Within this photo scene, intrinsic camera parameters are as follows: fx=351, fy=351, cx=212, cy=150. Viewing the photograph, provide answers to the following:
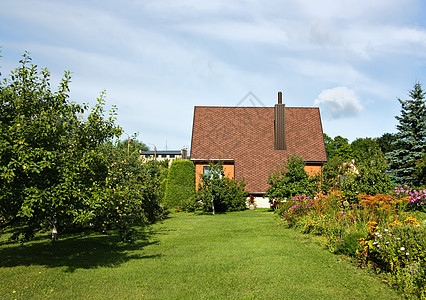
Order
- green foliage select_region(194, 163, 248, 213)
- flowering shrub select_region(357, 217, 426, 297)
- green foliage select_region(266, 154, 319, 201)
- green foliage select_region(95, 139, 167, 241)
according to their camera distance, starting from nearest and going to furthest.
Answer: flowering shrub select_region(357, 217, 426, 297) < green foliage select_region(95, 139, 167, 241) < green foliage select_region(266, 154, 319, 201) < green foliage select_region(194, 163, 248, 213)

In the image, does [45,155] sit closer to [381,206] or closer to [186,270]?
[186,270]

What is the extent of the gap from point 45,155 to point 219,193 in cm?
1492

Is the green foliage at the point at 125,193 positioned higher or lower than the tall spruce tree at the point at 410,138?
lower

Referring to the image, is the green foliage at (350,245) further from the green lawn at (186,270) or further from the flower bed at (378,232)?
the green lawn at (186,270)

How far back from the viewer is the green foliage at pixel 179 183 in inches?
1022

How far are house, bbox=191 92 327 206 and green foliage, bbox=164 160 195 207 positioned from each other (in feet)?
2.52

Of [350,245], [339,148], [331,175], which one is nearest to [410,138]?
[331,175]

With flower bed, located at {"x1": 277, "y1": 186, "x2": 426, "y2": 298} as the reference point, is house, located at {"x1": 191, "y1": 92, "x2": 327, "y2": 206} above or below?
above

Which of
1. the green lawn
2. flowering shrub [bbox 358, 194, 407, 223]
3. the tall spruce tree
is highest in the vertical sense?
the tall spruce tree

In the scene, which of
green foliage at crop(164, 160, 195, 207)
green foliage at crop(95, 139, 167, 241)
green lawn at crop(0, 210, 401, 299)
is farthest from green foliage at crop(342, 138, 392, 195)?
green foliage at crop(164, 160, 195, 207)

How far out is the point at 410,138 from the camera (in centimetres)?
2606

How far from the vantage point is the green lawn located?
23.2ft

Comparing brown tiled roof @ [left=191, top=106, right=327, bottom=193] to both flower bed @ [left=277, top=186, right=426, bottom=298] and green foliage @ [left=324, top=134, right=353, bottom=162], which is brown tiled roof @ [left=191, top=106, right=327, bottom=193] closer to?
flower bed @ [left=277, top=186, right=426, bottom=298]

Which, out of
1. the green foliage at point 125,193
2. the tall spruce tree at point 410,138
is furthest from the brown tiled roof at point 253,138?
the green foliage at point 125,193
